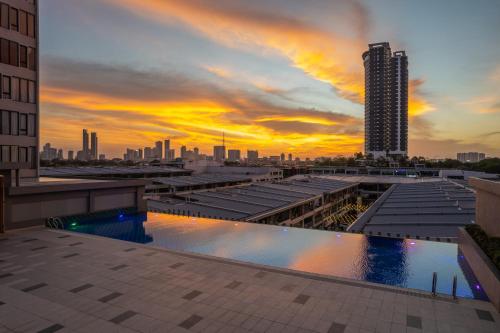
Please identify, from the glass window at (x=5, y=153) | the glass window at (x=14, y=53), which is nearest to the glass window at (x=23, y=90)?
the glass window at (x=14, y=53)

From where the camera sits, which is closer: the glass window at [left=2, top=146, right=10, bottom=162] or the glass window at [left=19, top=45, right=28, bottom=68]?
the glass window at [left=2, top=146, right=10, bottom=162]

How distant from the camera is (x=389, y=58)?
199000 millimetres

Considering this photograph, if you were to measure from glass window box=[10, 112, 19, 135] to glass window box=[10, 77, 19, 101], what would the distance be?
1510 millimetres

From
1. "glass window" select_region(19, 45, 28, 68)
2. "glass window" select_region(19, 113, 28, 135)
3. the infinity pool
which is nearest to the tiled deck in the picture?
the infinity pool

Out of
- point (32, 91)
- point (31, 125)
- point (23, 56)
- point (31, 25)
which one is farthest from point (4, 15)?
point (31, 125)

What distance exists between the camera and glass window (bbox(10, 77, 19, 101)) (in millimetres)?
29781

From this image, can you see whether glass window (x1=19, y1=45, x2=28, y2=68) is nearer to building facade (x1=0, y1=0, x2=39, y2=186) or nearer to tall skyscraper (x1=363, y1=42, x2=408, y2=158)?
building facade (x1=0, y1=0, x2=39, y2=186)

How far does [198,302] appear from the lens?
10992 mm

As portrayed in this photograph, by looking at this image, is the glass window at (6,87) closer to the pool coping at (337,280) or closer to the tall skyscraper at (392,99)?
the pool coping at (337,280)

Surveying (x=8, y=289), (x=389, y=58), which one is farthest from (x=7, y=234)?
(x=389, y=58)

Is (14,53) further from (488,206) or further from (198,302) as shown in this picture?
(488,206)

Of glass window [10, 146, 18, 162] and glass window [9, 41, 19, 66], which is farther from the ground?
glass window [9, 41, 19, 66]

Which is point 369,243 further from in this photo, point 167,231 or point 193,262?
point 167,231

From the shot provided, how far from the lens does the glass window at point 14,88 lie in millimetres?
29781
